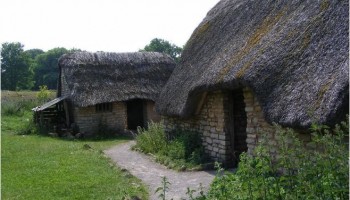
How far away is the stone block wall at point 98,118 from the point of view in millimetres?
19172

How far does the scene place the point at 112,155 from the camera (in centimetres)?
1287

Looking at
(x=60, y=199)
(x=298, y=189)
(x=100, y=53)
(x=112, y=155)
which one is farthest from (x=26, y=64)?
(x=298, y=189)

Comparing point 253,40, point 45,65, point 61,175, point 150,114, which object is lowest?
point 61,175

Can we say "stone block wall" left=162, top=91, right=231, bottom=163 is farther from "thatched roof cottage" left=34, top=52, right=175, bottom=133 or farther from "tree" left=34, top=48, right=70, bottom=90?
"tree" left=34, top=48, right=70, bottom=90

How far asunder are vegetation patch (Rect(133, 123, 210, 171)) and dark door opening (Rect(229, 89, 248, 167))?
2.49 ft

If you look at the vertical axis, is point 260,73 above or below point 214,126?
above

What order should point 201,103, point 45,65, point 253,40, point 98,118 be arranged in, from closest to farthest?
point 253,40 < point 201,103 < point 98,118 < point 45,65

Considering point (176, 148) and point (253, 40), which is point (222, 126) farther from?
point (253, 40)

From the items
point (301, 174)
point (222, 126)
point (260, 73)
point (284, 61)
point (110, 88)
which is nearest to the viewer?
point (301, 174)

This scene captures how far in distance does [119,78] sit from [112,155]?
825cm

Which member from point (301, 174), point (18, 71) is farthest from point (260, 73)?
point (18, 71)

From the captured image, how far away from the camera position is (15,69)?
61.5m

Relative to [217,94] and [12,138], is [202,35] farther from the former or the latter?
[12,138]

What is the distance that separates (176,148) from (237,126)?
1.85 meters
